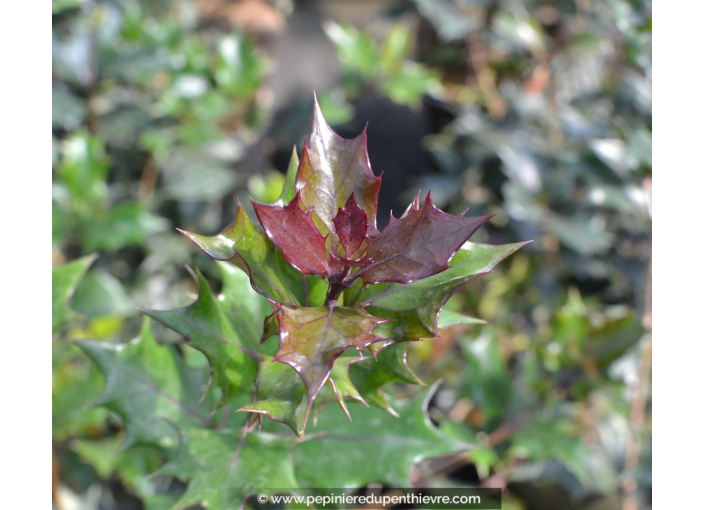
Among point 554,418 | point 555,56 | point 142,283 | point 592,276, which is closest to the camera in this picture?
point 554,418

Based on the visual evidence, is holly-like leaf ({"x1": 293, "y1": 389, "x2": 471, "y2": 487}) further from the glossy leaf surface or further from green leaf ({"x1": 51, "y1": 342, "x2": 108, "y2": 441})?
green leaf ({"x1": 51, "y1": 342, "x2": 108, "y2": 441})

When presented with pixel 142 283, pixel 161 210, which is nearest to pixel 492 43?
pixel 161 210

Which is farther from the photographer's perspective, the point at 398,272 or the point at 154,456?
the point at 154,456

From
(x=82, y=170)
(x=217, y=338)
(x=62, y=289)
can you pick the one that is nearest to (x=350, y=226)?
(x=217, y=338)

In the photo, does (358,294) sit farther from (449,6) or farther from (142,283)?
(449,6)

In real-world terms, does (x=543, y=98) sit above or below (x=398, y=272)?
below

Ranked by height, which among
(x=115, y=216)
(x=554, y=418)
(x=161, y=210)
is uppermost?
(x=115, y=216)

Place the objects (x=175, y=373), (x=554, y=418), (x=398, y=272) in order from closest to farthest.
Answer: (x=398, y=272)
(x=175, y=373)
(x=554, y=418)

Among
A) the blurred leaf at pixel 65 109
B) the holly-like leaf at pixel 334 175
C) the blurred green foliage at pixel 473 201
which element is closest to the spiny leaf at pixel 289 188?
the holly-like leaf at pixel 334 175

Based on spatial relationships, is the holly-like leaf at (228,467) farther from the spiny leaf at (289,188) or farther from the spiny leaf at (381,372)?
the spiny leaf at (289,188)
